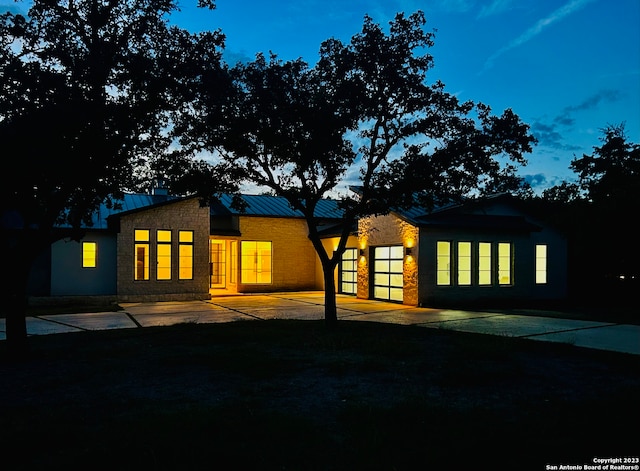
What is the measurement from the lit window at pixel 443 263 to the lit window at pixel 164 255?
10.7m

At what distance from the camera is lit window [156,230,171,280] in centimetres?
2028

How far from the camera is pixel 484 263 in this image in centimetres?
1823

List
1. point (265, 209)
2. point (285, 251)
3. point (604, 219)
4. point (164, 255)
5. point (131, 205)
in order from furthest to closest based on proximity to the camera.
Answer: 1. point (265, 209)
2. point (285, 251)
3. point (131, 205)
4. point (164, 255)
5. point (604, 219)

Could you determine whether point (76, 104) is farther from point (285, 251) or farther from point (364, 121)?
point (285, 251)

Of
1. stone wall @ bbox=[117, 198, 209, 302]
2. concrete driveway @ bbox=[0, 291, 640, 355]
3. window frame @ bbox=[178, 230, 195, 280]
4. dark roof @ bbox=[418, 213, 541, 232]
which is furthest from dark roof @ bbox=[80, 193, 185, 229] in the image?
dark roof @ bbox=[418, 213, 541, 232]

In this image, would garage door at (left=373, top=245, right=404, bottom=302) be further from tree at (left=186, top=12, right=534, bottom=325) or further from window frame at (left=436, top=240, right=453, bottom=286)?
tree at (left=186, top=12, right=534, bottom=325)

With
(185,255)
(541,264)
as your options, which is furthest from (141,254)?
(541,264)

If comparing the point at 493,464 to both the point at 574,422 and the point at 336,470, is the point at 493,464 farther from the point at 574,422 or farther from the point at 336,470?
the point at 574,422

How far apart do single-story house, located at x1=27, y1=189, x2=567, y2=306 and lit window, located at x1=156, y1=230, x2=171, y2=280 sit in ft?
0.13

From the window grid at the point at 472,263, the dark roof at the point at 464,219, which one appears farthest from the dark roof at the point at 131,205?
the window grid at the point at 472,263

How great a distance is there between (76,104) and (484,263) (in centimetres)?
1479

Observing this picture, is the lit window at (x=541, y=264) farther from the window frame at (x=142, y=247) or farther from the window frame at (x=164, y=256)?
the window frame at (x=142, y=247)

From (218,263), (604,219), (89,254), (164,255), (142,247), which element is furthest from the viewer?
(218,263)

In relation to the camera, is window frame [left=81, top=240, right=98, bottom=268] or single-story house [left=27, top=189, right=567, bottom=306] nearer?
single-story house [left=27, top=189, right=567, bottom=306]
